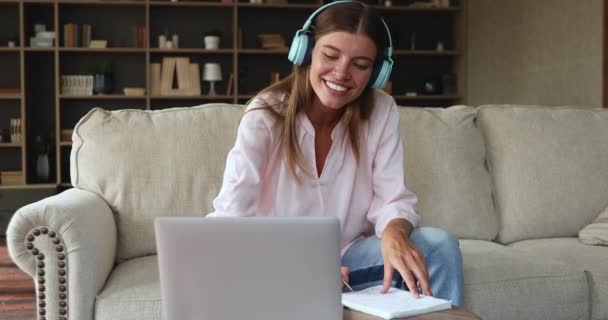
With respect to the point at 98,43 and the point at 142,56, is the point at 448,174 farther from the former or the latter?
the point at 142,56

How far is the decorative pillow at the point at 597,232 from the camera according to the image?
2.65 meters

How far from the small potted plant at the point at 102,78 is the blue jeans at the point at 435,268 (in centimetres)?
509

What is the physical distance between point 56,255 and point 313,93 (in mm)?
788

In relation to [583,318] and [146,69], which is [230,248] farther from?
[146,69]

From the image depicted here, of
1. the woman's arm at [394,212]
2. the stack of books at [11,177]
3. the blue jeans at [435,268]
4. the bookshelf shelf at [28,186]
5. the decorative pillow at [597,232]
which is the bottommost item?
the bookshelf shelf at [28,186]

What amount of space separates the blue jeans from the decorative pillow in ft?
3.92

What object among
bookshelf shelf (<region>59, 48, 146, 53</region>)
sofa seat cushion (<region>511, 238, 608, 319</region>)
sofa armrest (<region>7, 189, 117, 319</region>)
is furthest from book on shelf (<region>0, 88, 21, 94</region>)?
sofa seat cushion (<region>511, 238, 608, 319</region>)

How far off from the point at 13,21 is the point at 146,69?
1.20 meters

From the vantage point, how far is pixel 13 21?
21.3 feet

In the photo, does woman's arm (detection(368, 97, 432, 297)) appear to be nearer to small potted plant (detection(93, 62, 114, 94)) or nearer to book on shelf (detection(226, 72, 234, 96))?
book on shelf (detection(226, 72, 234, 96))

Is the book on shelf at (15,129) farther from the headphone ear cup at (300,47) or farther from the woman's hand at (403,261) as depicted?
the woman's hand at (403,261)

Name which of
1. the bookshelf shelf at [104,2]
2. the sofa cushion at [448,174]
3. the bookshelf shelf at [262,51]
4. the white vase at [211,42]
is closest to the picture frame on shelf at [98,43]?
the bookshelf shelf at [104,2]

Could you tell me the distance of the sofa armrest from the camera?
1.98 meters

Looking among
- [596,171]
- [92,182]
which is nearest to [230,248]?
[92,182]
